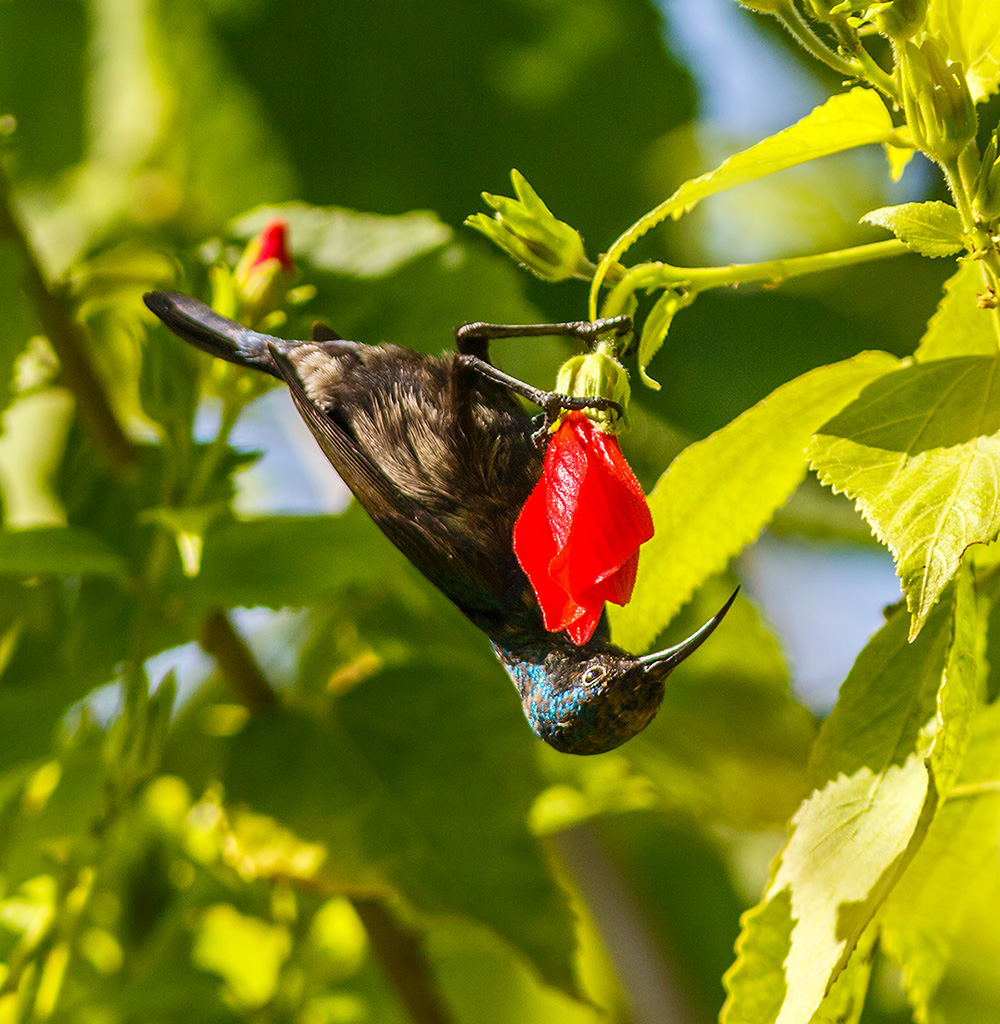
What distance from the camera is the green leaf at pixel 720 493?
0.68 metres

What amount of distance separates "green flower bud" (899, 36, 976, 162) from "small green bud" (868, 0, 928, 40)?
0.04 ft

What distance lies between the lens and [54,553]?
913 mm

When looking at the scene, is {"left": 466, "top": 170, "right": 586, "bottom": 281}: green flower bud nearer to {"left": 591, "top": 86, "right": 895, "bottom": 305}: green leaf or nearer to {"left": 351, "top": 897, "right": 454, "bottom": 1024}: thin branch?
{"left": 591, "top": 86, "right": 895, "bottom": 305}: green leaf

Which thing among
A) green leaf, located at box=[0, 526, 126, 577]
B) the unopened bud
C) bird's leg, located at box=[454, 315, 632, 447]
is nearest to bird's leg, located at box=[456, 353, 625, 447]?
bird's leg, located at box=[454, 315, 632, 447]

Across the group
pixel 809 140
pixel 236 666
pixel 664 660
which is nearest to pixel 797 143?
pixel 809 140

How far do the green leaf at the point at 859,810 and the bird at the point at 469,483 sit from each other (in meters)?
0.10

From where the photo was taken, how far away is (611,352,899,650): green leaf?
68cm

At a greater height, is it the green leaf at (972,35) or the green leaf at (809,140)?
the green leaf at (972,35)

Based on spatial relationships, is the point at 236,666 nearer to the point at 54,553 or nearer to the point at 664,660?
the point at 54,553

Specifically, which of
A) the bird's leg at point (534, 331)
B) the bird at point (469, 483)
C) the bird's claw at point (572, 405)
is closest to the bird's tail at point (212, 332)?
the bird at point (469, 483)

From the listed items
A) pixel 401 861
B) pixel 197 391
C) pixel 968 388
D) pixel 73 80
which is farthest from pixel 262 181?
pixel 968 388

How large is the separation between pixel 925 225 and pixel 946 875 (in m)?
0.43

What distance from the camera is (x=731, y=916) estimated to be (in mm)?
1693

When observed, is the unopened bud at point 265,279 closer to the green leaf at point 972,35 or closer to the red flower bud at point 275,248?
the red flower bud at point 275,248
